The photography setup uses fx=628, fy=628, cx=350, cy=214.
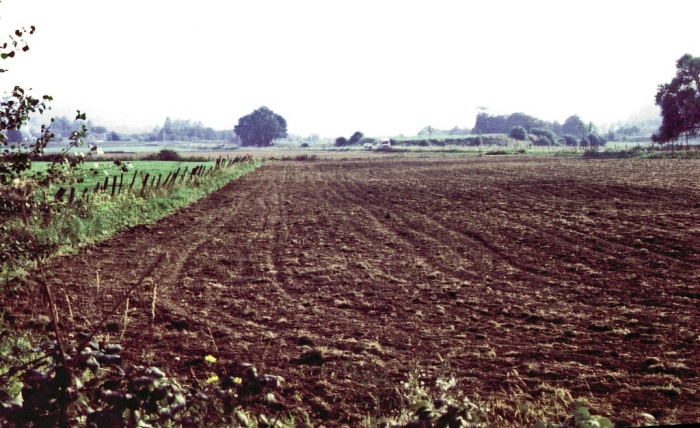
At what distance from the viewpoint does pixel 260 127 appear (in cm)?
2498

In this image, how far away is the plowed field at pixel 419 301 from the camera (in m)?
4.66

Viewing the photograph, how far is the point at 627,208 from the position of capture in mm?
14727

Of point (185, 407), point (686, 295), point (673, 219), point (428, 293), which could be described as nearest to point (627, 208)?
point (673, 219)

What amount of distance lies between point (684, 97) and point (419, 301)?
2083cm

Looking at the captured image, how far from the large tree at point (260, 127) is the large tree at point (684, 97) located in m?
14.4

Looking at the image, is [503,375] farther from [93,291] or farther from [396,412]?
[93,291]

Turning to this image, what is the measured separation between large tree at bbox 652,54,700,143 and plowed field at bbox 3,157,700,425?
9.26 meters

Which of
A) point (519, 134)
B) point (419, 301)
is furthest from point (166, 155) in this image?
point (519, 134)

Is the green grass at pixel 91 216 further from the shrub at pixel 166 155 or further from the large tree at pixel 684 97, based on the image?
the large tree at pixel 684 97

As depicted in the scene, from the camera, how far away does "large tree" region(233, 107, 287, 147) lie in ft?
79.8

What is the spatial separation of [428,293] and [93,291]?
153 inches

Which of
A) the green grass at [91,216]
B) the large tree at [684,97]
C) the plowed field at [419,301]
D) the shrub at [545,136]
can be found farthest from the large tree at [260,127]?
the shrub at [545,136]

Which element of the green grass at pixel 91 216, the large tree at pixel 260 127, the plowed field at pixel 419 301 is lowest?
the plowed field at pixel 419 301

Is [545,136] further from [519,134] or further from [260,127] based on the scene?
[260,127]
